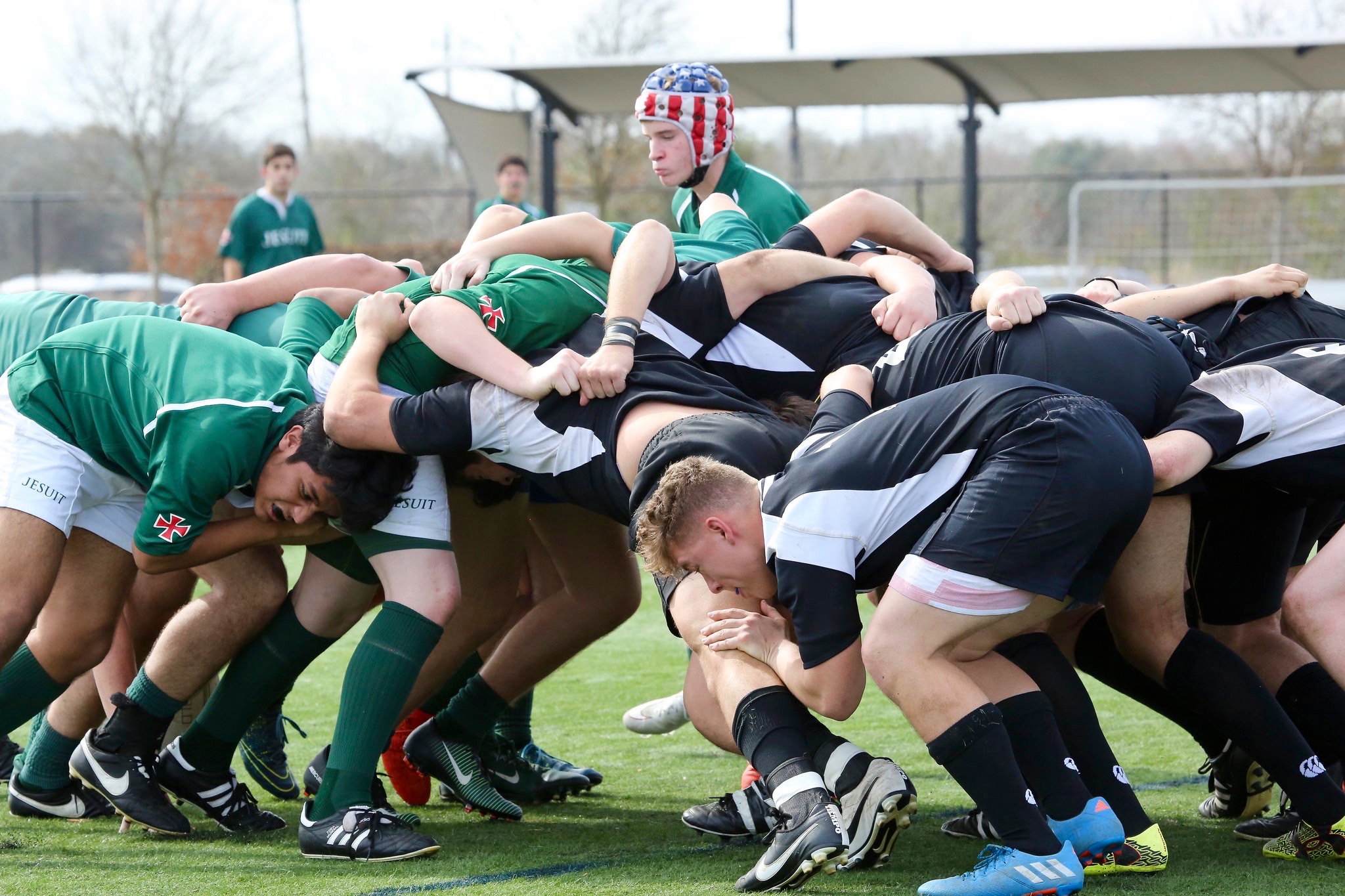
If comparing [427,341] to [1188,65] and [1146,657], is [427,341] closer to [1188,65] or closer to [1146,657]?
[1146,657]

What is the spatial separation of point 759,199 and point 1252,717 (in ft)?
7.97

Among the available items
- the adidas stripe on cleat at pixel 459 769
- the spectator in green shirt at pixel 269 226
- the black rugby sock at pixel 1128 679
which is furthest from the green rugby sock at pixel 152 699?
the spectator in green shirt at pixel 269 226

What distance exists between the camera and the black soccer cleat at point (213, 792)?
3770 mm

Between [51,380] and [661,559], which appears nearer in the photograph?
[661,559]

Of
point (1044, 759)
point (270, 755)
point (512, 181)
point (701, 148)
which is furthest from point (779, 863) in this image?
point (512, 181)

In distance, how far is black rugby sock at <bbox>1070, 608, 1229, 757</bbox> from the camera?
152 inches

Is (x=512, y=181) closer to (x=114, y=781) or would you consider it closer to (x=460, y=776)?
(x=460, y=776)

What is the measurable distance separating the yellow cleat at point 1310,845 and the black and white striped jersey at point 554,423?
1.59 meters

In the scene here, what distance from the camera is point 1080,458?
284cm

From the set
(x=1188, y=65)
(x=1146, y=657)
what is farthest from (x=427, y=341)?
(x=1188, y=65)

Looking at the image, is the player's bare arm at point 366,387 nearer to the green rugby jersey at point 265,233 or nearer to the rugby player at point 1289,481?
the rugby player at point 1289,481

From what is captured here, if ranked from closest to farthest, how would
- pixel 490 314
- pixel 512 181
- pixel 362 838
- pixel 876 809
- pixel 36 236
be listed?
pixel 876 809 < pixel 362 838 < pixel 490 314 < pixel 512 181 < pixel 36 236

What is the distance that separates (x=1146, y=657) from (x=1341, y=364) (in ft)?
2.76

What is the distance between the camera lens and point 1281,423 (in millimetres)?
3227
